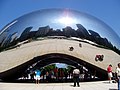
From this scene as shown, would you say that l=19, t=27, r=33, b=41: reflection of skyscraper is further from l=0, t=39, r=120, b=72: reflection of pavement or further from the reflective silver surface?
l=0, t=39, r=120, b=72: reflection of pavement

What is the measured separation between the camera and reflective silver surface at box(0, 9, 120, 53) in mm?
13492

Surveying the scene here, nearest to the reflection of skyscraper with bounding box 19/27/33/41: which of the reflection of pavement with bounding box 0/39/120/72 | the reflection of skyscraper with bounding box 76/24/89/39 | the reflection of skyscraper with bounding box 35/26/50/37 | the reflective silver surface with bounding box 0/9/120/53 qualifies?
the reflective silver surface with bounding box 0/9/120/53

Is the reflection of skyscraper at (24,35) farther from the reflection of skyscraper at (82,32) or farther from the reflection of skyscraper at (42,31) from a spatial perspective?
the reflection of skyscraper at (82,32)

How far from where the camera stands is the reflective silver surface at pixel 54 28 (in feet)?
44.3

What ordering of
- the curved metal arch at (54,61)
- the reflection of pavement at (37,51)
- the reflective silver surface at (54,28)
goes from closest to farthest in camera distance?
the reflection of pavement at (37,51) → the reflective silver surface at (54,28) → the curved metal arch at (54,61)

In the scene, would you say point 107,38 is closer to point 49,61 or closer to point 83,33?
point 83,33

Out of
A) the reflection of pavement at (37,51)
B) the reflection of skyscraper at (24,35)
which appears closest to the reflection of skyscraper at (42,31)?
the reflection of pavement at (37,51)

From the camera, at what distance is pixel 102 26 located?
15430mm

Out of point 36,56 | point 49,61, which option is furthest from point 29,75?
point 36,56

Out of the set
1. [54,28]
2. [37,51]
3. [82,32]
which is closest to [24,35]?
[37,51]

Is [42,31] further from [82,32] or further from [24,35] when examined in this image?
[82,32]

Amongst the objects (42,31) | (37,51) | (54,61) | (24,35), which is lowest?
(54,61)

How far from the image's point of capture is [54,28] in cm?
1348

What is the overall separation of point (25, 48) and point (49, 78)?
10.3ft
